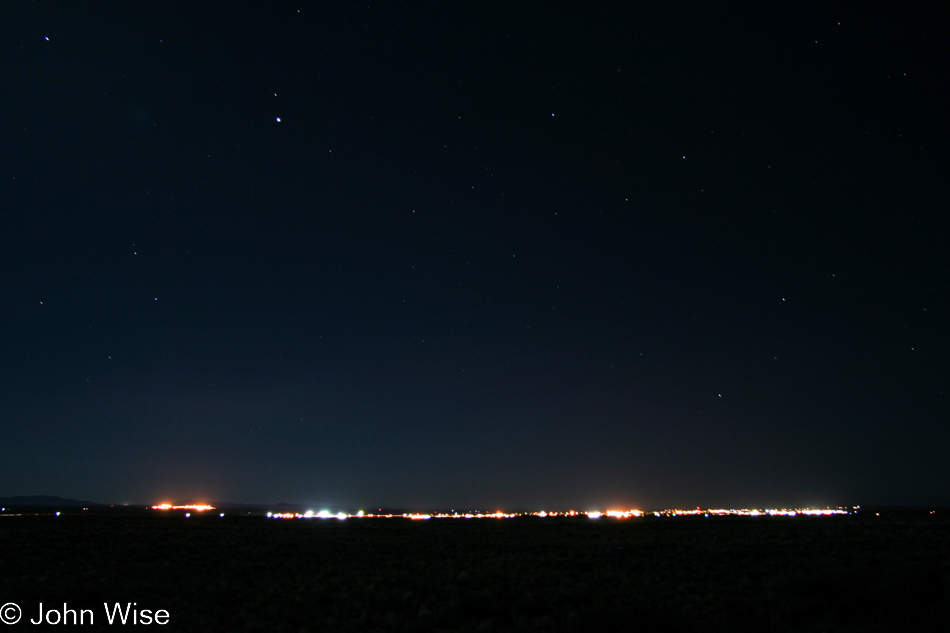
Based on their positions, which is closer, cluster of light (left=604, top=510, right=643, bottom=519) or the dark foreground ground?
the dark foreground ground

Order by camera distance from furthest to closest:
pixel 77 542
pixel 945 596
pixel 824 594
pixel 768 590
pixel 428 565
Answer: pixel 77 542
pixel 428 565
pixel 768 590
pixel 824 594
pixel 945 596

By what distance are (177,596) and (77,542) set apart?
2063 cm

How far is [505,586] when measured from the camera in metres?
16.1

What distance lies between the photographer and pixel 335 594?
1538cm

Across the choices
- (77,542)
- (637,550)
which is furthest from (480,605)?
(77,542)

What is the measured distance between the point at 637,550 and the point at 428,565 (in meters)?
10.5

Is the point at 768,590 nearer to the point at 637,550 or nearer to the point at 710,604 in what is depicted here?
the point at 710,604

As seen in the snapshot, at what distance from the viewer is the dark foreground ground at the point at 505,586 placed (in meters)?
11.2

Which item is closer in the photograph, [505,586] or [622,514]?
[505,586]

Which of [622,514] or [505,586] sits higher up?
[505,586]

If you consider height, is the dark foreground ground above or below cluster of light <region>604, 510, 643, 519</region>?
above

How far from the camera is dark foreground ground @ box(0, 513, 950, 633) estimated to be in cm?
1123

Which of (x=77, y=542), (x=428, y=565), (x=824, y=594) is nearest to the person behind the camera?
(x=824, y=594)

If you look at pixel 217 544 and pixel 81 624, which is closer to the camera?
pixel 81 624
